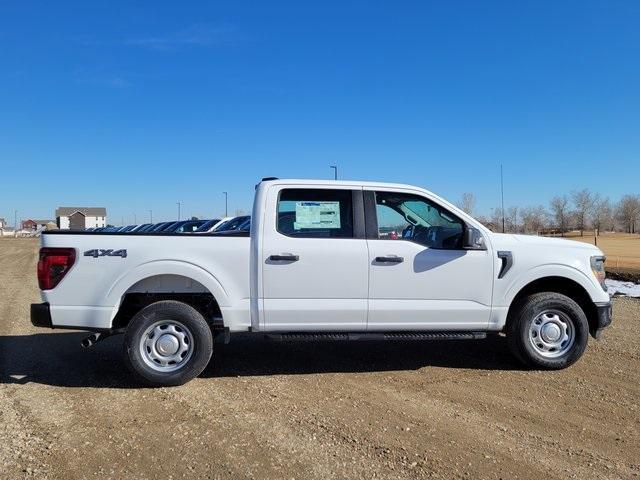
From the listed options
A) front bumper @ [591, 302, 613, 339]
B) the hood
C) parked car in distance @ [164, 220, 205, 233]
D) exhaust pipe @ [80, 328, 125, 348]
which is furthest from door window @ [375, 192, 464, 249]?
parked car in distance @ [164, 220, 205, 233]

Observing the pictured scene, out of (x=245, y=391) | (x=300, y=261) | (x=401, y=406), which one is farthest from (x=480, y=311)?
(x=245, y=391)

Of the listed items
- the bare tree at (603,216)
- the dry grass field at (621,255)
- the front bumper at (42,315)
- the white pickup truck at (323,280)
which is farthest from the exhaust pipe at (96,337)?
the bare tree at (603,216)

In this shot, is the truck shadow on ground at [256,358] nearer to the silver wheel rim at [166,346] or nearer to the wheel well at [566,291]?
the silver wheel rim at [166,346]

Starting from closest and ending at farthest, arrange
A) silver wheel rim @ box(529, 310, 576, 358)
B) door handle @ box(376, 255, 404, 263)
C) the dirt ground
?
the dirt ground < door handle @ box(376, 255, 404, 263) < silver wheel rim @ box(529, 310, 576, 358)

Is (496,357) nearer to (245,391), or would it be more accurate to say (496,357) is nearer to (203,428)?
(245,391)

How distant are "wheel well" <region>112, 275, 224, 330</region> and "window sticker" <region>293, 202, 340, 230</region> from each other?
119 centimetres

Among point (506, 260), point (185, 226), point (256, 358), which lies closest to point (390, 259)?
point (506, 260)

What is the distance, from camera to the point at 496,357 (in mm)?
6605

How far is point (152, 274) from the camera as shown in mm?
5367

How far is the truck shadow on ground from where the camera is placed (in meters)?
5.89

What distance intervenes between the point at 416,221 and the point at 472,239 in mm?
635

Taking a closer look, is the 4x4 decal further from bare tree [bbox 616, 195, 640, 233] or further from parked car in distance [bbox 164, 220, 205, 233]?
bare tree [bbox 616, 195, 640, 233]

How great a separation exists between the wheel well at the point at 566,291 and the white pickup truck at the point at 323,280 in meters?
0.03

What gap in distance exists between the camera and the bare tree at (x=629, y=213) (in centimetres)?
13430
